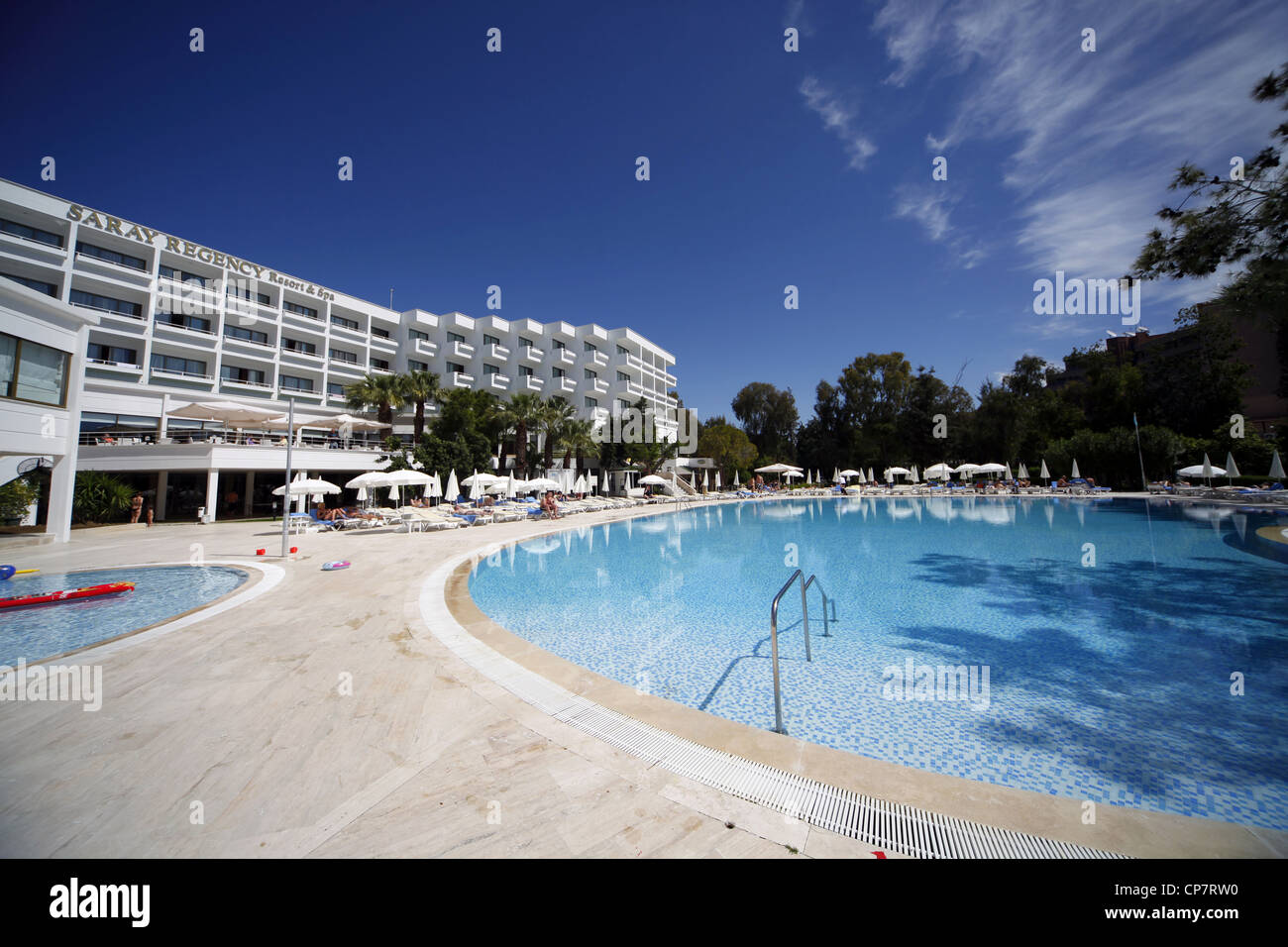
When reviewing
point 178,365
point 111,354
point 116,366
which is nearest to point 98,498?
point 116,366

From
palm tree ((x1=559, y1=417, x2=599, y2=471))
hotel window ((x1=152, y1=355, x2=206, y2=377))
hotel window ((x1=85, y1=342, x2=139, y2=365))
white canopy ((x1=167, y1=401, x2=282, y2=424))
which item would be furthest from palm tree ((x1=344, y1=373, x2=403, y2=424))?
hotel window ((x1=85, y1=342, x2=139, y2=365))

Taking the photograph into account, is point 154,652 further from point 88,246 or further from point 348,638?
point 88,246

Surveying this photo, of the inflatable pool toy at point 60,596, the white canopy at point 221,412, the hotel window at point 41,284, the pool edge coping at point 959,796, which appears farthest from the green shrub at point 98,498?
the pool edge coping at point 959,796

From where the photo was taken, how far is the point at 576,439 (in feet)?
110

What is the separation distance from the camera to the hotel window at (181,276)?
27.3m

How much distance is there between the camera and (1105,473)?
33500 mm

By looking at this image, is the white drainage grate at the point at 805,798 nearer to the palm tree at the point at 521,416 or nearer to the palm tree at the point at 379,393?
the palm tree at the point at 379,393

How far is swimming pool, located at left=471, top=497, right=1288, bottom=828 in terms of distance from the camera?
164 inches

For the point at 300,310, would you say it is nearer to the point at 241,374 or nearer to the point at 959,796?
the point at 241,374

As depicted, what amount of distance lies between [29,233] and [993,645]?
42493 mm

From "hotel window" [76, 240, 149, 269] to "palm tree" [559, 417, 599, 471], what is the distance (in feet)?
83.8

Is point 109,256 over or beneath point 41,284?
over
